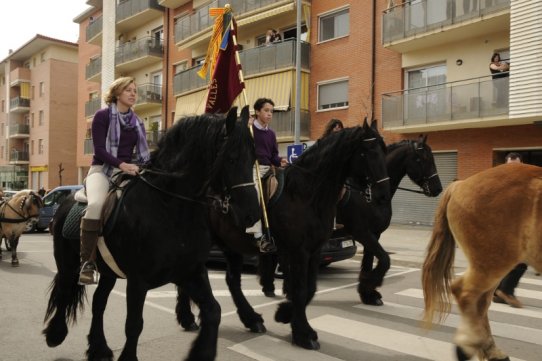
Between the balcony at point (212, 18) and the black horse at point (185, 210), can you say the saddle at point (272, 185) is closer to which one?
the black horse at point (185, 210)

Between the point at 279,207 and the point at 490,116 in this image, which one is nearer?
the point at 279,207

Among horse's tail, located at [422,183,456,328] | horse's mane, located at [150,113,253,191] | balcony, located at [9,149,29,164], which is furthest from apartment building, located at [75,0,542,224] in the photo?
balcony, located at [9,149,29,164]

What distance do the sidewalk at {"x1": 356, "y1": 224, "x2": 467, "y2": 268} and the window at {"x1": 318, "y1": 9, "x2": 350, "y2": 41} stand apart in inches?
356

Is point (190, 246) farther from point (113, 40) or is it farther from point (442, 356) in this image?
point (113, 40)

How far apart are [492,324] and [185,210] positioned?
4.14 metres

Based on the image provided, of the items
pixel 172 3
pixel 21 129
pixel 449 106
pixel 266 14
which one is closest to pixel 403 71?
pixel 449 106

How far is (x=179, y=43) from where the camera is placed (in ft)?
92.0

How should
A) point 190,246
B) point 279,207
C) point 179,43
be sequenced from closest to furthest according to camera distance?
1. point 190,246
2. point 279,207
3. point 179,43

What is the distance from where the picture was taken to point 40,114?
151 ft

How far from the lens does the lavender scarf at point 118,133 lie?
13.5 ft

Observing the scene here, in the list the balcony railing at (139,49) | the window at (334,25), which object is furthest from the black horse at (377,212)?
the balcony railing at (139,49)

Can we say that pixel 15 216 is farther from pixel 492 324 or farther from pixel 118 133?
pixel 492 324

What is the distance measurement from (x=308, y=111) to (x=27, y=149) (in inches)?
1513

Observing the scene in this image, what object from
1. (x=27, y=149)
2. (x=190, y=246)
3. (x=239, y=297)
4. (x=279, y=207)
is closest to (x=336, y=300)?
(x=239, y=297)
